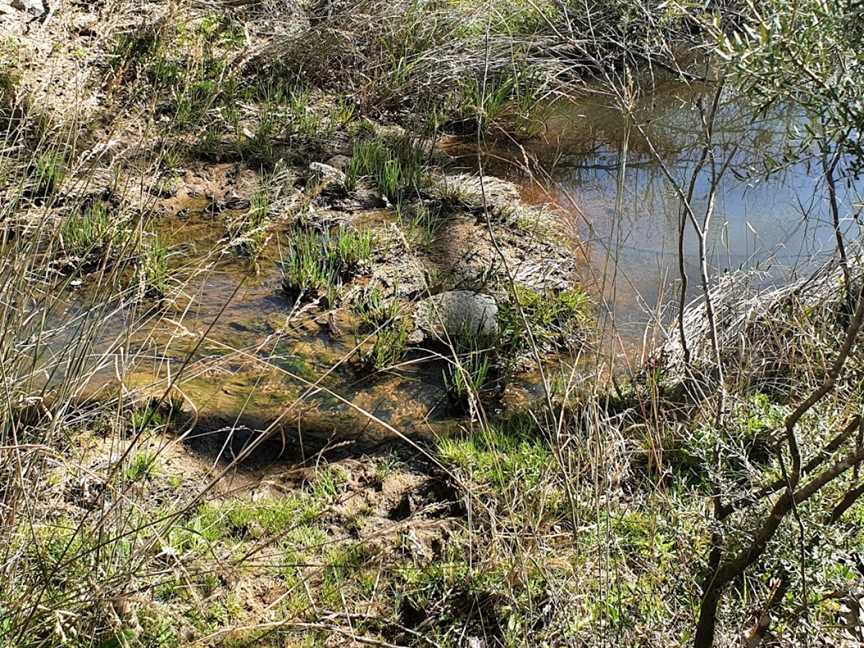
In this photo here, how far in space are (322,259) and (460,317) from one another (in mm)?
1026

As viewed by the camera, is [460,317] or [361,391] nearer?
[361,391]

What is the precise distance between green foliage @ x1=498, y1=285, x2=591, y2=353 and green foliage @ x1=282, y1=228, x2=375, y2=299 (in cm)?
104

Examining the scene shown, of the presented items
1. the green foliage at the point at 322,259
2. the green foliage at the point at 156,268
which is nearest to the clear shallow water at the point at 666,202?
the green foliage at the point at 322,259

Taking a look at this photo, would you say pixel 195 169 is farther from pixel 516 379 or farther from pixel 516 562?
pixel 516 562

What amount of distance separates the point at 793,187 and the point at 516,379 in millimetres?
3297

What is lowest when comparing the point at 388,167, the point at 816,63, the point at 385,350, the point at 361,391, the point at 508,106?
the point at 361,391

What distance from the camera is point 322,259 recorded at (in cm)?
509

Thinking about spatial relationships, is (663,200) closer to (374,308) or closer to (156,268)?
(374,308)

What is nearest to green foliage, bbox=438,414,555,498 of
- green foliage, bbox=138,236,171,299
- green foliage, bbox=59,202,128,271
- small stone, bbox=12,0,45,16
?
green foliage, bbox=138,236,171,299

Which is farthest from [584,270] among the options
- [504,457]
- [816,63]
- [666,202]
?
[816,63]

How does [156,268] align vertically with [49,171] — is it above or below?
below

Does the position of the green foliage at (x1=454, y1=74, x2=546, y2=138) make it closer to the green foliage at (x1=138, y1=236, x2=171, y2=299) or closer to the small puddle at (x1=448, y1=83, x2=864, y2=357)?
the small puddle at (x1=448, y1=83, x2=864, y2=357)

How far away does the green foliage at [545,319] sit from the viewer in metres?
4.51

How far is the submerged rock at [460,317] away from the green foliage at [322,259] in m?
0.60
